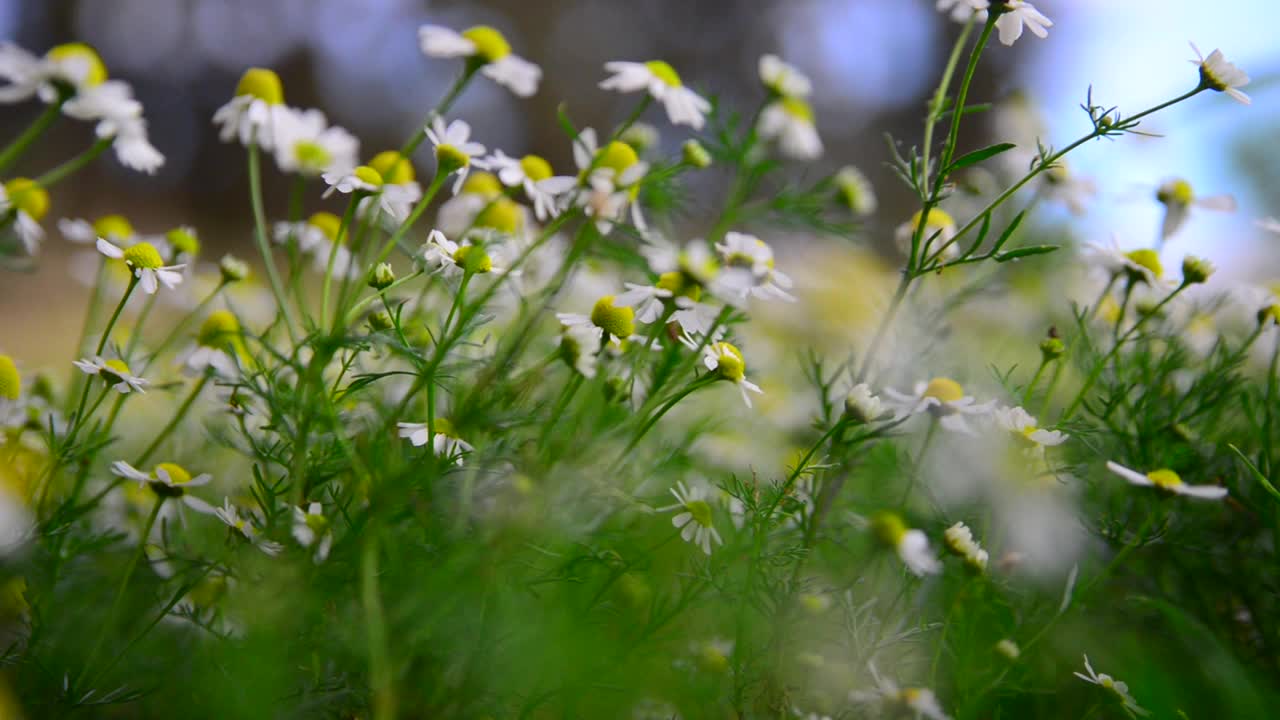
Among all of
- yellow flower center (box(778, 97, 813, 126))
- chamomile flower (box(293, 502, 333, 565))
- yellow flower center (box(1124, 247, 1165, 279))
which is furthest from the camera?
yellow flower center (box(778, 97, 813, 126))

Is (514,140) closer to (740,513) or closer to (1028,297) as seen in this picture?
(1028,297)

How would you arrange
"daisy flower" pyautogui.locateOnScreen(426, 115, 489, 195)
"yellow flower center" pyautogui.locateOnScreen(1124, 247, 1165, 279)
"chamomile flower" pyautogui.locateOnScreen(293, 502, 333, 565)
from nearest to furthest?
"chamomile flower" pyautogui.locateOnScreen(293, 502, 333, 565), "daisy flower" pyautogui.locateOnScreen(426, 115, 489, 195), "yellow flower center" pyautogui.locateOnScreen(1124, 247, 1165, 279)

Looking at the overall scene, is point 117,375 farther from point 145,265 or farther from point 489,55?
point 489,55

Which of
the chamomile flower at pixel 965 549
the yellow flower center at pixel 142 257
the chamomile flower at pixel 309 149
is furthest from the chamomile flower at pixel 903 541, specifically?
the yellow flower center at pixel 142 257

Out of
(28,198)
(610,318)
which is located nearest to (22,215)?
Result: (28,198)

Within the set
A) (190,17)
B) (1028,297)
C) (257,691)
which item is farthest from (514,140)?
(257,691)

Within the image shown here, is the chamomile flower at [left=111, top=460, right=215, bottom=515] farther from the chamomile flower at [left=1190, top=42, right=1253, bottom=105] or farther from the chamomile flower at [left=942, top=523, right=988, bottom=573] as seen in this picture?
the chamomile flower at [left=1190, top=42, right=1253, bottom=105]

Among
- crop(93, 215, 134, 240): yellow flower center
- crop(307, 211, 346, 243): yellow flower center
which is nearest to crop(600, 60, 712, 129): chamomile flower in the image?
crop(307, 211, 346, 243): yellow flower center
